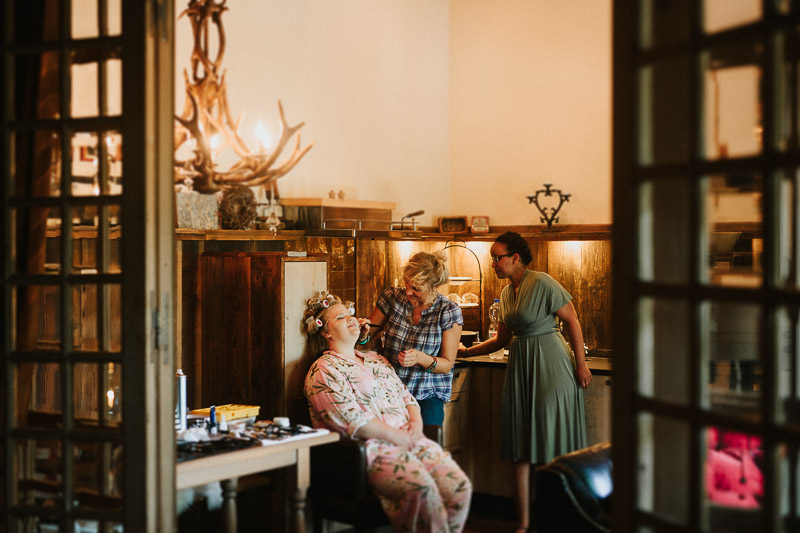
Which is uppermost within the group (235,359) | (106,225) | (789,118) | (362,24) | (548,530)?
(362,24)

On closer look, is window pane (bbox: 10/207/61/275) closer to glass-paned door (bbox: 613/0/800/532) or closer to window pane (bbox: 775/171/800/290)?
glass-paned door (bbox: 613/0/800/532)

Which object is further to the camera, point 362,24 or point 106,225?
point 362,24

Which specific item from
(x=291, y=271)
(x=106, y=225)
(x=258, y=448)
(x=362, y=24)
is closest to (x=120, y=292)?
(x=106, y=225)

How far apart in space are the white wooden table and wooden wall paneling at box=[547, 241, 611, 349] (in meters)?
2.84

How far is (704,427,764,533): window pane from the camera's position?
63.4 inches

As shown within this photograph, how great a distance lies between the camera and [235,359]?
4.62 metres

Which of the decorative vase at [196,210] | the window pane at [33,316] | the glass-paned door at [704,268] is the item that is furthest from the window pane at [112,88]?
the decorative vase at [196,210]

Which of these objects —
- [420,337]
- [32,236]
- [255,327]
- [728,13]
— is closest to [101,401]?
[32,236]

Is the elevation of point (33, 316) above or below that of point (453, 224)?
below

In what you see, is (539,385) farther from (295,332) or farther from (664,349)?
(664,349)

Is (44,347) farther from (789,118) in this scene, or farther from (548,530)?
(789,118)

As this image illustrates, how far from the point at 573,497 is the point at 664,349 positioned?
4.29 ft

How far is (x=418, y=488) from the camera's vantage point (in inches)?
156

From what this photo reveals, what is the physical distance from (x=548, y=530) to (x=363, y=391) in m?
1.65
